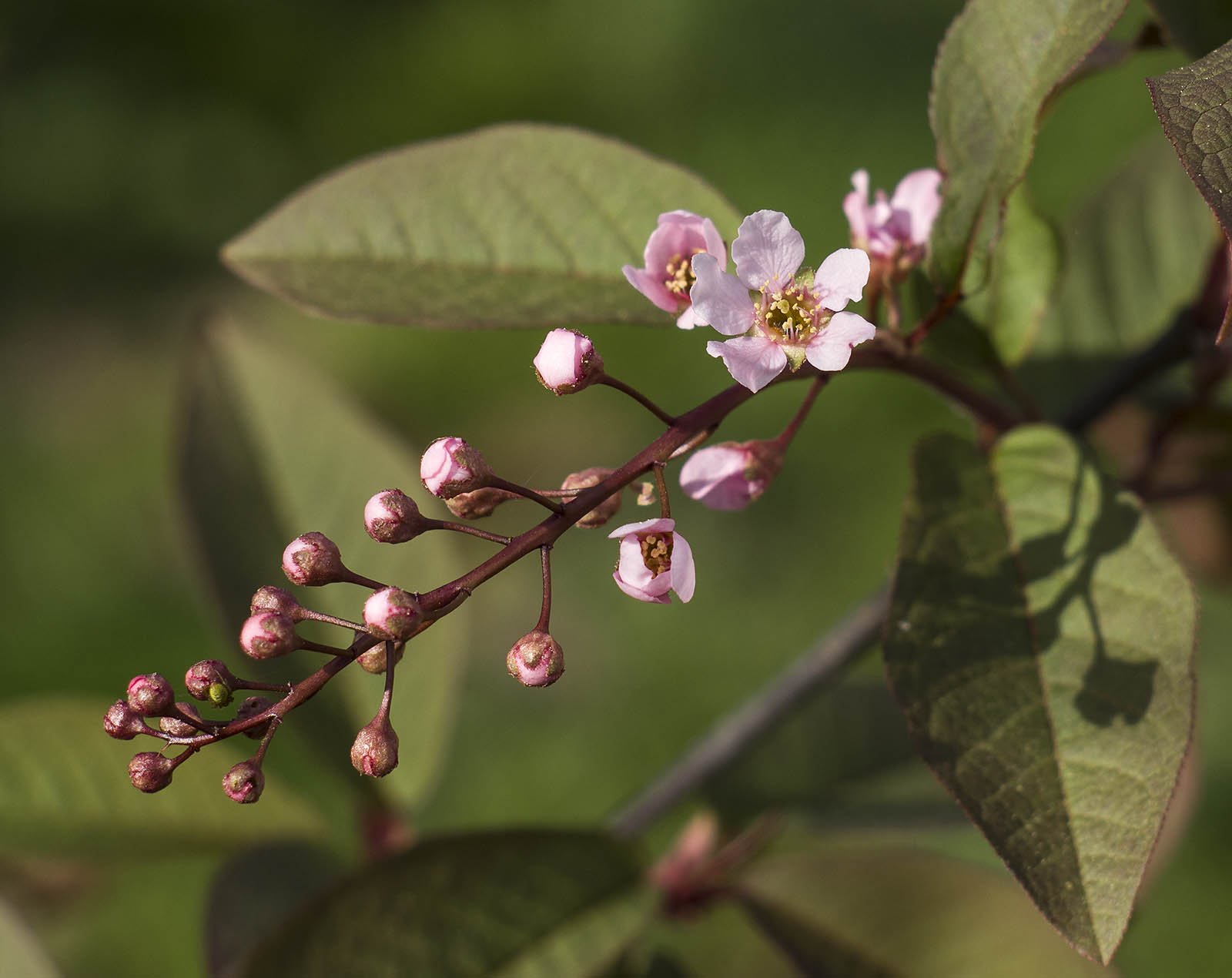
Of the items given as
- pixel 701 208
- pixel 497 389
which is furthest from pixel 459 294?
pixel 497 389

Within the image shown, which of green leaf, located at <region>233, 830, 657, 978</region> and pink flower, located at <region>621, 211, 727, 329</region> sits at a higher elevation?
pink flower, located at <region>621, 211, 727, 329</region>

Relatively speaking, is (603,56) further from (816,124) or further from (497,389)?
(497,389)

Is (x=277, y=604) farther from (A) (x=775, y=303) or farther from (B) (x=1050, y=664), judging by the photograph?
(B) (x=1050, y=664)

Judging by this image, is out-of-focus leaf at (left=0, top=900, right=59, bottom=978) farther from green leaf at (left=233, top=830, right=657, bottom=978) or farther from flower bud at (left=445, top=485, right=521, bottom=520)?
flower bud at (left=445, top=485, right=521, bottom=520)

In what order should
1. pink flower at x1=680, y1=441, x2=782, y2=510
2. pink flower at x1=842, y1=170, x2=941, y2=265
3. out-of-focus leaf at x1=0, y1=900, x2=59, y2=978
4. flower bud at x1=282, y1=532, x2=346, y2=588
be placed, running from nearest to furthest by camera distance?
flower bud at x1=282, y1=532, x2=346, y2=588
pink flower at x1=680, y1=441, x2=782, y2=510
pink flower at x1=842, y1=170, x2=941, y2=265
out-of-focus leaf at x1=0, y1=900, x2=59, y2=978

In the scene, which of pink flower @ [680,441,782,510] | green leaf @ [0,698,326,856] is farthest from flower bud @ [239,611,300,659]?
green leaf @ [0,698,326,856]
